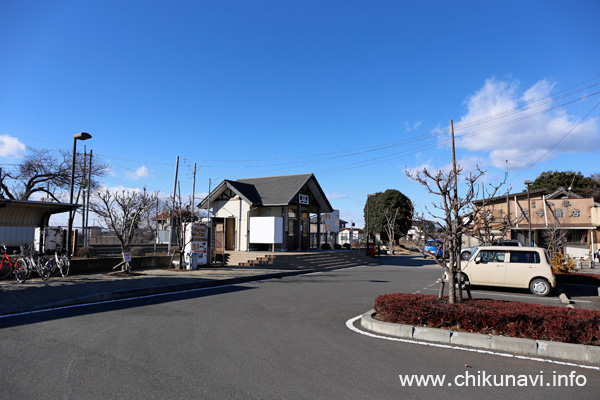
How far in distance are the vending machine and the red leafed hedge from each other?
12789 mm

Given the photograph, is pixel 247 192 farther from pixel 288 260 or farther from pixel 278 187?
pixel 288 260

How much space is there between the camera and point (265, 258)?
21.7m

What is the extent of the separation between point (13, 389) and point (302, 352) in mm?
3619

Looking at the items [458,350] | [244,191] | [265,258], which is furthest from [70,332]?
[244,191]

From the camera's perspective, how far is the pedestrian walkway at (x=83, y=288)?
9.26 meters

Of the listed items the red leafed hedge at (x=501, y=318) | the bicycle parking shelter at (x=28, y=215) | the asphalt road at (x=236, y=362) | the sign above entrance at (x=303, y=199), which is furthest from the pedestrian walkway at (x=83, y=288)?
the sign above entrance at (x=303, y=199)

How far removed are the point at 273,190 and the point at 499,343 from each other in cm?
2281

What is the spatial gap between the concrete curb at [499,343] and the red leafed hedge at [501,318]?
271mm

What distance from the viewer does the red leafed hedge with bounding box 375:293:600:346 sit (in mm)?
5730

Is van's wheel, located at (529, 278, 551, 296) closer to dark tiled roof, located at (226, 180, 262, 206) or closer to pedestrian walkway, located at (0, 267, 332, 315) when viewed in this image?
pedestrian walkway, located at (0, 267, 332, 315)

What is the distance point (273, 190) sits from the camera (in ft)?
91.4

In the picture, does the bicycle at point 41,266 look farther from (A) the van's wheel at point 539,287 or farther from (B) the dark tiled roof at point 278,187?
(A) the van's wheel at point 539,287

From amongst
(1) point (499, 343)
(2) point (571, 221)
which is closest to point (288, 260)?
(1) point (499, 343)

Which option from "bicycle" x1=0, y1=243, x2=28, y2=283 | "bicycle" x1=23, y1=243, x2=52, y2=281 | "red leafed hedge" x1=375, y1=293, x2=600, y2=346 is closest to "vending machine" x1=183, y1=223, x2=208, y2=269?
"bicycle" x1=23, y1=243, x2=52, y2=281
